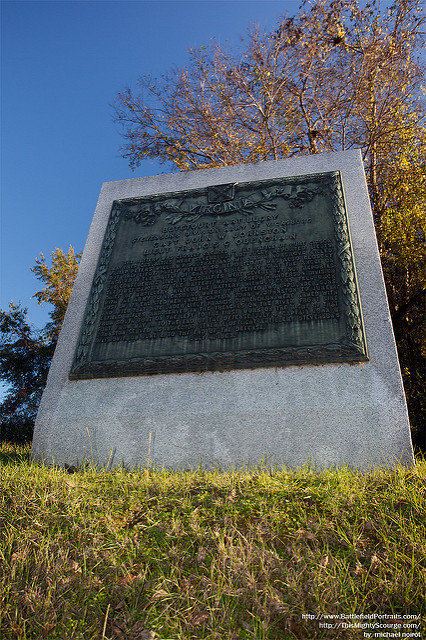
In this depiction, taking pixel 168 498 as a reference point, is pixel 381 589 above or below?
below

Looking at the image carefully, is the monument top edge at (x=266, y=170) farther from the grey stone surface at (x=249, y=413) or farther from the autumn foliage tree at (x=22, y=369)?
the autumn foliage tree at (x=22, y=369)

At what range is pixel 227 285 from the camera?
18.9 feet

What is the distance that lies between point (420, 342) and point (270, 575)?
32.5ft

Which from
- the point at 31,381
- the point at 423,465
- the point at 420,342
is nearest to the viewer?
the point at 423,465

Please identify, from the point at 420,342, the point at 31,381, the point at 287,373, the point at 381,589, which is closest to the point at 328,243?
the point at 287,373

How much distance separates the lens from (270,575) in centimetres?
268

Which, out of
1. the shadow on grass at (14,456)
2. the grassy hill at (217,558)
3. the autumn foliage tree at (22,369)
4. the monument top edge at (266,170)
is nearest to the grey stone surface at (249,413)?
the shadow on grass at (14,456)

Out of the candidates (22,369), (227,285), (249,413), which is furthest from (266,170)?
(22,369)

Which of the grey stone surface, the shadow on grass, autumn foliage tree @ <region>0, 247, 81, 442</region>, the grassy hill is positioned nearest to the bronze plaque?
the grey stone surface

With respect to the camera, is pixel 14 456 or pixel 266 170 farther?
pixel 266 170

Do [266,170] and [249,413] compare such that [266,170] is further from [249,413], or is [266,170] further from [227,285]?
[249,413]

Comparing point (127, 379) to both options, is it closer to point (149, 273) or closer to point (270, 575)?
point (149, 273)

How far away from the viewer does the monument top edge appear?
6.65 meters

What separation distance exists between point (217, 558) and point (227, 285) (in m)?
3.52
